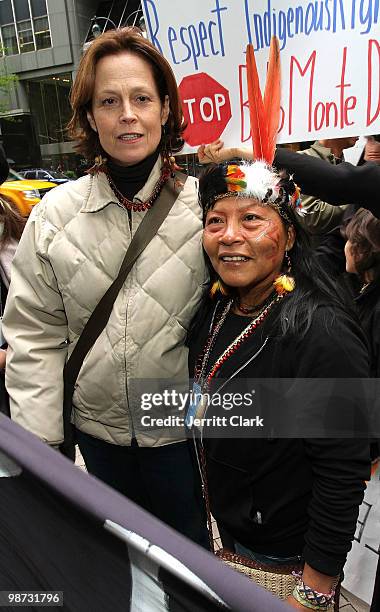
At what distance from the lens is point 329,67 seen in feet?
4.79

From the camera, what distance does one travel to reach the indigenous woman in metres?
1.21

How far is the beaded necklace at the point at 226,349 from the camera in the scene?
1382mm

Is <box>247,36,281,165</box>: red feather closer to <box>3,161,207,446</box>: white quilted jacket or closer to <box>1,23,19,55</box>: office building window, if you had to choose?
<box>3,161,207,446</box>: white quilted jacket

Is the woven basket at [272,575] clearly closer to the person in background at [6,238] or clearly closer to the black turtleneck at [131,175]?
the black turtleneck at [131,175]

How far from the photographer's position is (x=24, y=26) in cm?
2828

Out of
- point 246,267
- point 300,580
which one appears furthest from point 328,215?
point 300,580

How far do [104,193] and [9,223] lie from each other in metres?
0.80

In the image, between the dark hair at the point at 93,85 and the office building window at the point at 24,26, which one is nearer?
the dark hair at the point at 93,85

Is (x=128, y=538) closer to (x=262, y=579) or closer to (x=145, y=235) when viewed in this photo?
(x=262, y=579)

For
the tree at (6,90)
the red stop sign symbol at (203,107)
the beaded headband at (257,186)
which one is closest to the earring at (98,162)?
the red stop sign symbol at (203,107)

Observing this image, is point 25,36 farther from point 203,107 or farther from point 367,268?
point 367,268

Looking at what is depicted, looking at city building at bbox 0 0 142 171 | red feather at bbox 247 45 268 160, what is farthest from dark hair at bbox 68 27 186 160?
city building at bbox 0 0 142 171

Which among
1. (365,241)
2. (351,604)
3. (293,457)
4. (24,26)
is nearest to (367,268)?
(365,241)

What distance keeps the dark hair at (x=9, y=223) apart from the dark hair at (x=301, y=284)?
1.10 meters
